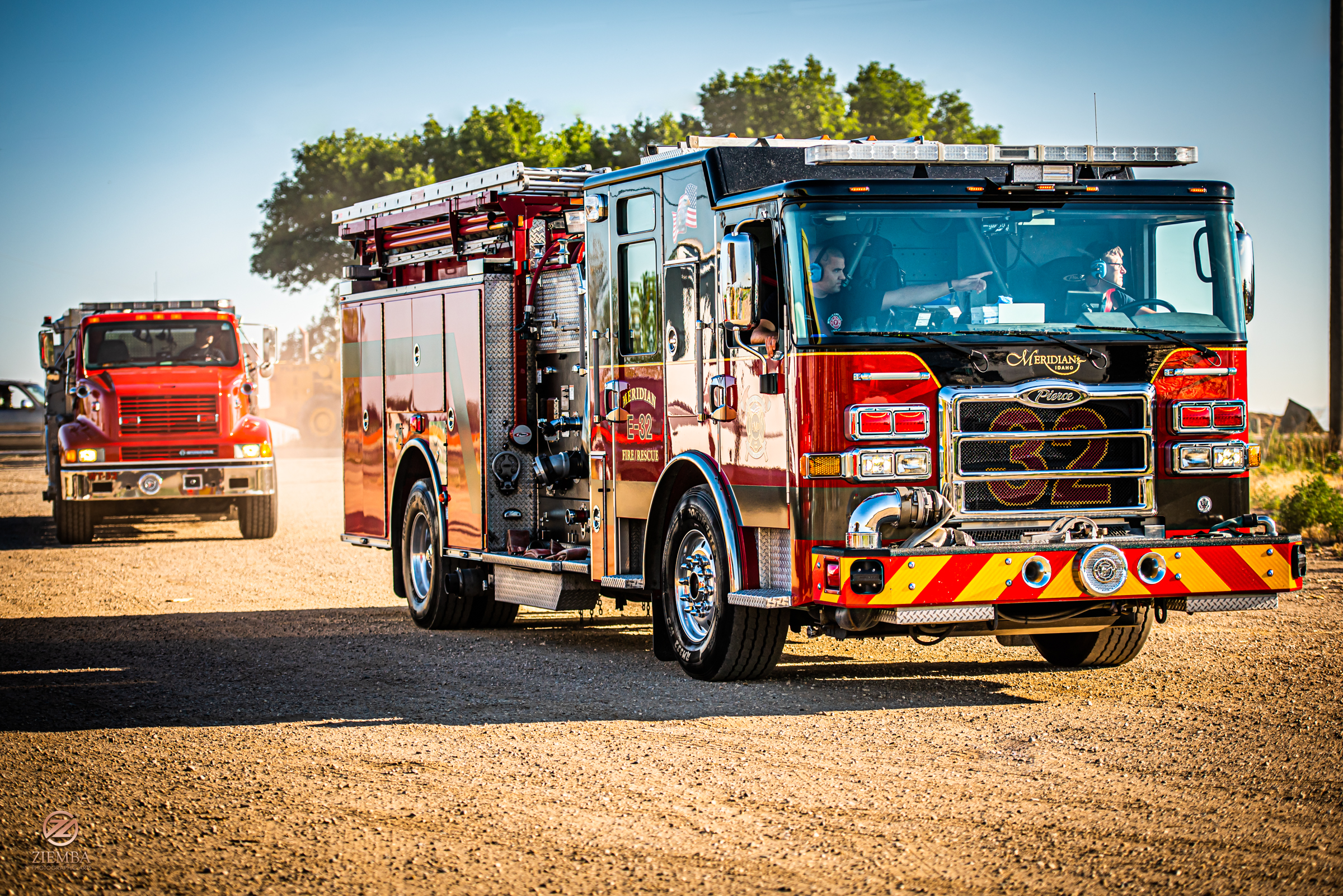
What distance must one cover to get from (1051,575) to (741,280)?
2.22 metres

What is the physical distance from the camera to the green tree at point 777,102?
208ft

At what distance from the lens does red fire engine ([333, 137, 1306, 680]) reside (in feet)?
28.5

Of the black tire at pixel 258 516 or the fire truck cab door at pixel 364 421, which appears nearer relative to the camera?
the fire truck cab door at pixel 364 421

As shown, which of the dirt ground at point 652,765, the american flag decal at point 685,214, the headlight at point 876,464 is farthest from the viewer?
the american flag decal at point 685,214

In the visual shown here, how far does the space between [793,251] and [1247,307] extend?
8.72 ft

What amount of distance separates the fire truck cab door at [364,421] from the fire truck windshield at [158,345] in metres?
8.13

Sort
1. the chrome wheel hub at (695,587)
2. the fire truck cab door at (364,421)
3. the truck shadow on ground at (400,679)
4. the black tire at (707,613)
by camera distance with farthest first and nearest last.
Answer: the fire truck cab door at (364,421)
the chrome wheel hub at (695,587)
the black tire at (707,613)
the truck shadow on ground at (400,679)

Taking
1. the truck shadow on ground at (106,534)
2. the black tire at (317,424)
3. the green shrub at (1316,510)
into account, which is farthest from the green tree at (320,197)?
the green shrub at (1316,510)

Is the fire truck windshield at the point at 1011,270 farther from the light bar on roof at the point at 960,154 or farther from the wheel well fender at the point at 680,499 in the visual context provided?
the wheel well fender at the point at 680,499

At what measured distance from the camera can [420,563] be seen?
1367 centimetres

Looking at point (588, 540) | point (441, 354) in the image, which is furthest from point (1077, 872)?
point (441, 354)

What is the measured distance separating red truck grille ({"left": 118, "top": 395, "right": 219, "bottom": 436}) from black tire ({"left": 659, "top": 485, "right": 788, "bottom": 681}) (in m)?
13.3

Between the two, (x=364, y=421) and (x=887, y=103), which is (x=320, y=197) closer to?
(x=887, y=103)

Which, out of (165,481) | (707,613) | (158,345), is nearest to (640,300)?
(707,613)
